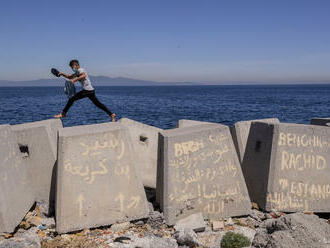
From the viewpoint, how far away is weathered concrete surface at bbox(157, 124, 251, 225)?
5707mm

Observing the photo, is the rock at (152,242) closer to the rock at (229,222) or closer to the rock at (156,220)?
the rock at (156,220)

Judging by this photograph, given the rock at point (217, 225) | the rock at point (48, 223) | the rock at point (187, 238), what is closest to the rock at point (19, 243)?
the rock at point (48, 223)

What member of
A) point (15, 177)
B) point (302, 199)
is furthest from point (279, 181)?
point (15, 177)

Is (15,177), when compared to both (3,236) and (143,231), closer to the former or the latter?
(3,236)

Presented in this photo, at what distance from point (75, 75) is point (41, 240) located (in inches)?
148

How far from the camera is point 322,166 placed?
6.50 m

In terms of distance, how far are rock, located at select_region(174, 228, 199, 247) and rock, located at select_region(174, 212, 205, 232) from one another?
1.06ft

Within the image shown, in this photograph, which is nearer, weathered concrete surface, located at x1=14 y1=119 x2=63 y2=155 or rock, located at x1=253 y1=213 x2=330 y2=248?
rock, located at x1=253 y1=213 x2=330 y2=248

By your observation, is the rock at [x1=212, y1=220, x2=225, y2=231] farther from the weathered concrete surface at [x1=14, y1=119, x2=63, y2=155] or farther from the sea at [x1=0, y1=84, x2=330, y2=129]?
the sea at [x1=0, y1=84, x2=330, y2=129]

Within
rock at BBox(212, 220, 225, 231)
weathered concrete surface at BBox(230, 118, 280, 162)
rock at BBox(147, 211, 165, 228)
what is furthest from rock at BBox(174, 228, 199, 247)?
weathered concrete surface at BBox(230, 118, 280, 162)

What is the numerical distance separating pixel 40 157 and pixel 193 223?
110 inches

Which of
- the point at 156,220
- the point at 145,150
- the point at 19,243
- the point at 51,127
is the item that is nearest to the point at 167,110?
→ the point at 145,150

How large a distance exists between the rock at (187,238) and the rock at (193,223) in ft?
1.06

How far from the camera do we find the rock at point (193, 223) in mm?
5508
